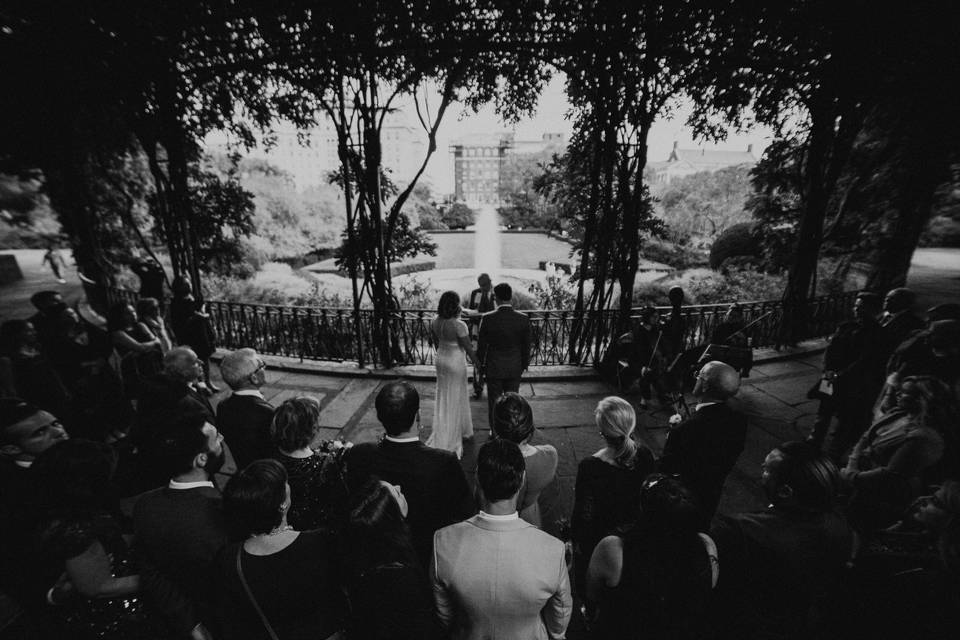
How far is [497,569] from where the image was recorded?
4.88 ft

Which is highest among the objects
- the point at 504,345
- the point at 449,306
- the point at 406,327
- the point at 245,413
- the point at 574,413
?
the point at 449,306

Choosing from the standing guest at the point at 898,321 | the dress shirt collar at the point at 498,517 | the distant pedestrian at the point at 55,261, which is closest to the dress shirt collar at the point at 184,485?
the dress shirt collar at the point at 498,517

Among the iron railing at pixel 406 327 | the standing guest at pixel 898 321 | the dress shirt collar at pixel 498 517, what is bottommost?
the iron railing at pixel 406 327

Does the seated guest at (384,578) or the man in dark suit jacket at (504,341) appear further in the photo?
the man in dark suit jacket at (504,341)

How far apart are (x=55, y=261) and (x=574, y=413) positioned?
10.4 metres

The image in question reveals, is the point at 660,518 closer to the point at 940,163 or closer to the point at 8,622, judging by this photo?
the point at 8,622

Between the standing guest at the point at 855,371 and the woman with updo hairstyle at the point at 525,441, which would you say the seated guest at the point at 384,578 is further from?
the standing guest at the point at 855,371

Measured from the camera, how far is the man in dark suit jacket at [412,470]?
6.88 ft

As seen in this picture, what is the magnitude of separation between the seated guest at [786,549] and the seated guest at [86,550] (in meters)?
2.60

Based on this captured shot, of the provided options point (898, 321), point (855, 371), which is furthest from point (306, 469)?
point (898, 321)

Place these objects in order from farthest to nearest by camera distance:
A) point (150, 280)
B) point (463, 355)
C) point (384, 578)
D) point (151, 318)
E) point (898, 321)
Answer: point (150, 280) < point (151, 318) < point (463, 355) < point (898, 321) < point (384, 578)

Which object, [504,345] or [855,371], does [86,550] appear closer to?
[504,345]

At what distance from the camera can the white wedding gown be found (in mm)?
4246

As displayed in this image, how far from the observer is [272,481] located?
5.41ft
